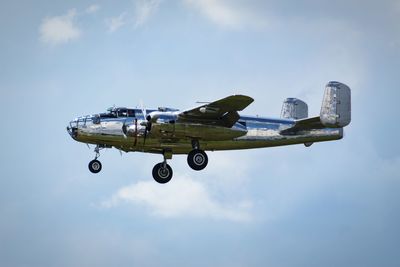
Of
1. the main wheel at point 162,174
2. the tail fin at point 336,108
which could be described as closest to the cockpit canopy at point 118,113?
A: the main wheel at point 162,174

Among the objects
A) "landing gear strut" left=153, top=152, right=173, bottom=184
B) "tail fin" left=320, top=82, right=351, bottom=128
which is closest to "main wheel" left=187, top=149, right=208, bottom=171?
"landing gear strut" left=153, top=152, right=173, bottom=184

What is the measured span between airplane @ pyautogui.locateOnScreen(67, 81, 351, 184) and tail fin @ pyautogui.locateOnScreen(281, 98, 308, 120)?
3.31 m

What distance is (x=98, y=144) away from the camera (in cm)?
4288

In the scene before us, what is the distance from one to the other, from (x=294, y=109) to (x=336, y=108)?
559 cm

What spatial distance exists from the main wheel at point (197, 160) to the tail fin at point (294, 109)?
25.0 ft

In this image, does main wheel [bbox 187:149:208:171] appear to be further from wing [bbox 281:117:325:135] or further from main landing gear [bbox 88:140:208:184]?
wing [bbox 281:117:325:135]

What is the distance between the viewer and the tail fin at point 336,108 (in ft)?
133

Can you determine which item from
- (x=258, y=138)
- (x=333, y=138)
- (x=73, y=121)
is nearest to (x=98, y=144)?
(x=73, y=121)

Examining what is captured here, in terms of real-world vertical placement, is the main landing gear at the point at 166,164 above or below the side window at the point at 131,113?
below

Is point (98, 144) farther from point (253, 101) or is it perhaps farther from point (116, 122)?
point (253, 101)

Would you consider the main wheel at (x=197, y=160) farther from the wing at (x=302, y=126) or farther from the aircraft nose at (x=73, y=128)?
the aircraft nose at (x=73, y=128)

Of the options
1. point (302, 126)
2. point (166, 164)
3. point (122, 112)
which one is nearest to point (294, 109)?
point (302, 126)

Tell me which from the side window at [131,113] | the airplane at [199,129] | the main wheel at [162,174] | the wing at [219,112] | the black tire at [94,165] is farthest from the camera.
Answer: the black tire at [94,165]

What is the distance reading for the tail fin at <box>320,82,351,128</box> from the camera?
4056cm
